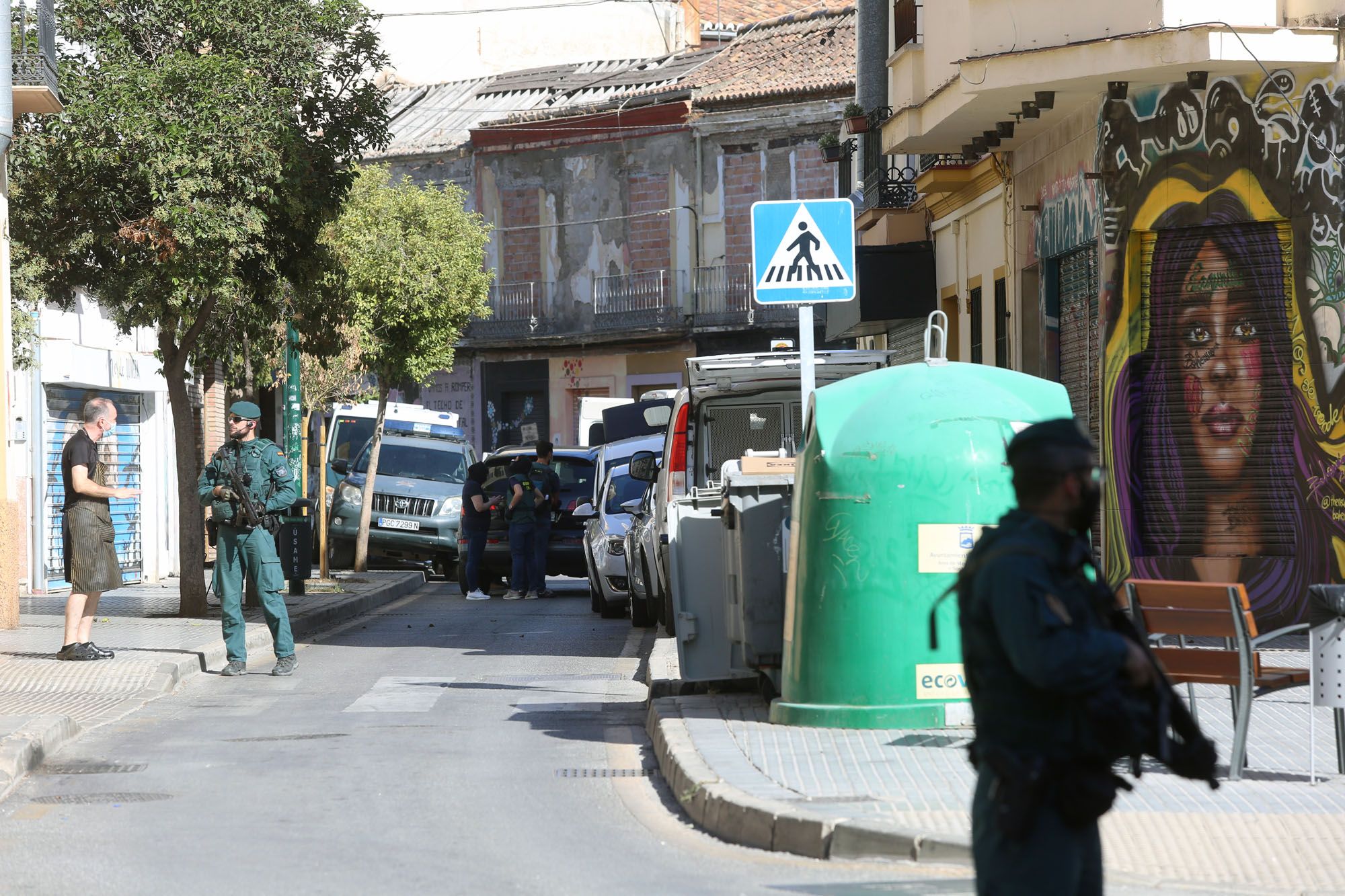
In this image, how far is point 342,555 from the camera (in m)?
28.4

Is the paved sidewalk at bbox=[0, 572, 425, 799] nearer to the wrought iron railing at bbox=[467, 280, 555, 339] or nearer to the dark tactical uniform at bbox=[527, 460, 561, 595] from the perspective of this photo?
the dark tactical uniform at bbox=[527, 460, 561, 595]

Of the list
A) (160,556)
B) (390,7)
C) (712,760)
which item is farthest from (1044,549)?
(390,7)

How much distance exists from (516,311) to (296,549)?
24823 millimetres

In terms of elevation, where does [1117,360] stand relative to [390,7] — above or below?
below

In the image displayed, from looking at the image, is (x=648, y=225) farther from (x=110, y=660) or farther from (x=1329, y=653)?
(x=1329, y=653)

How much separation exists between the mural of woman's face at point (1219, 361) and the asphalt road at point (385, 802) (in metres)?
4.79

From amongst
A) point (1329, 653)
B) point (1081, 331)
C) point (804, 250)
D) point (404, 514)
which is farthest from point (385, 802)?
point (404, 514)

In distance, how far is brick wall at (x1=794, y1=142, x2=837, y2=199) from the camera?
40.5 meters

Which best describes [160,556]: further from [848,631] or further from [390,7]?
[390,7]

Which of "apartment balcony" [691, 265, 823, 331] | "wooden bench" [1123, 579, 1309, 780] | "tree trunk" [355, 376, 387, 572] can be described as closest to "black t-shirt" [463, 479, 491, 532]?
"tree trunk" [355, 376, 387, 572]

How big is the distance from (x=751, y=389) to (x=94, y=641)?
5675mm

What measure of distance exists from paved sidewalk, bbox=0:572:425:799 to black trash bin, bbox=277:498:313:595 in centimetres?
28

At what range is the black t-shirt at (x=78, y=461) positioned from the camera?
43.3 feet

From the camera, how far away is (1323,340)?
43.1 ft
